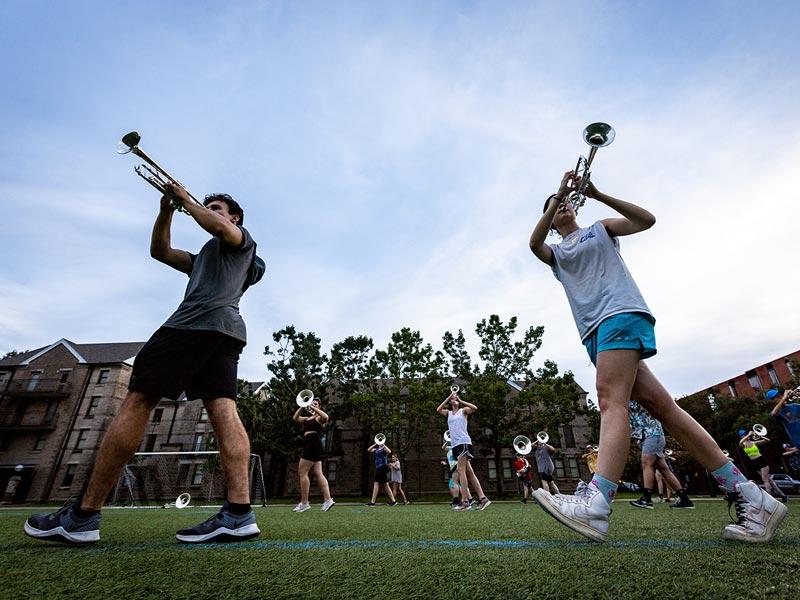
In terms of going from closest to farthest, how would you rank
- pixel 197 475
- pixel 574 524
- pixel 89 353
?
pixel 574 524 < pixel 197 475 < pixel 89 353

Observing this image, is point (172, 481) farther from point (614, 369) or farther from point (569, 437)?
point (569, 437)

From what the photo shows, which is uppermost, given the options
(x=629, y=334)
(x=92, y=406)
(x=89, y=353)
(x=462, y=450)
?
(x=89, y=353)

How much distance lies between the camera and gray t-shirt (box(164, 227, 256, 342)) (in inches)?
114

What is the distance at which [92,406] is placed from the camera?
40.6 meters

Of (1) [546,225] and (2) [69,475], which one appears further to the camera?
(2) [69,475]

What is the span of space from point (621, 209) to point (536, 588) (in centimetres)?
266

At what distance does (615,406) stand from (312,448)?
696cm

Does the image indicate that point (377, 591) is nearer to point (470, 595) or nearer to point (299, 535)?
point (470, 595)

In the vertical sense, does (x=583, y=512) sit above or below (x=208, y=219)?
below

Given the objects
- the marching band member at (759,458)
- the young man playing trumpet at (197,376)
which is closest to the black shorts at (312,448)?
the young man playing trumpet at (197,376)

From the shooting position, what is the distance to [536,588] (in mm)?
1490

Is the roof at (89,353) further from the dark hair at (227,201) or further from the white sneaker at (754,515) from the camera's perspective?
the white sneaker at (754,515)

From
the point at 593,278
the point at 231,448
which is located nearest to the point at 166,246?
the point at 231,448

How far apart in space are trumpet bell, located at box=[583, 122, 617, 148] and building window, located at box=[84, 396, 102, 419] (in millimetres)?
49878
